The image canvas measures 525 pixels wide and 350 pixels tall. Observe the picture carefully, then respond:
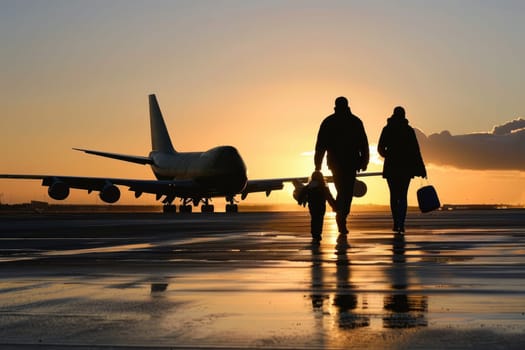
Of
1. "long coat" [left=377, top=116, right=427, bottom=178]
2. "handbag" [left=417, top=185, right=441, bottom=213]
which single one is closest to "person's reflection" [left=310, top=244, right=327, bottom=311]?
"long coat" [left=377, top=116, right=427, bottom=178]

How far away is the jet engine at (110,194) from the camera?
5194cm

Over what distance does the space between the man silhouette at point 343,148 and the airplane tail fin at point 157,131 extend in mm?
57558

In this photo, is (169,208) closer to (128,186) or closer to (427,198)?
(128,186)

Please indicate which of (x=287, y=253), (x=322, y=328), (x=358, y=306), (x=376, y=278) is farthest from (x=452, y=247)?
(x=322, y=328)

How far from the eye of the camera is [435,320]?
462 centimetres

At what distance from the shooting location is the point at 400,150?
15586mm

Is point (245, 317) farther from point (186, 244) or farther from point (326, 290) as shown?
point (186, 244)

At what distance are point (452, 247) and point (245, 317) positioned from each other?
6.41 m

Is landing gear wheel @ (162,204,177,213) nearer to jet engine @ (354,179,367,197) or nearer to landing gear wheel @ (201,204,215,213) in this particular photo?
landing gear wheel @ (201,204,215,213)

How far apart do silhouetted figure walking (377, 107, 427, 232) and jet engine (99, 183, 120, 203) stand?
37538mm

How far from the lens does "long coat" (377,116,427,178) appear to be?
1553 cm

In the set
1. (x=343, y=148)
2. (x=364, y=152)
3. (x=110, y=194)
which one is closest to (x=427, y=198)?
(x=364, y=152)

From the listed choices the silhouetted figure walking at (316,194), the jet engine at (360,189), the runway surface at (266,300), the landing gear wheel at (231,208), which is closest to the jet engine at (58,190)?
the landing gear wheel at (231,208)

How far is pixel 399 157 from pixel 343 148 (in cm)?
140
